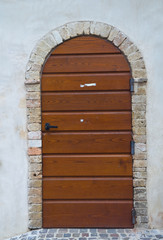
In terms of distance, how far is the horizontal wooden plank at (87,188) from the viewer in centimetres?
303

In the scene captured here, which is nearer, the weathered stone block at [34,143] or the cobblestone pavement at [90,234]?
the cobblestone pavement at [90,234]

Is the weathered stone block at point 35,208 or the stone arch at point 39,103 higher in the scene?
the stone arch at point 39,103

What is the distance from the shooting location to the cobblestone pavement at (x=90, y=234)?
2846 millimetres

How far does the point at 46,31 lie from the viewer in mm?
3062

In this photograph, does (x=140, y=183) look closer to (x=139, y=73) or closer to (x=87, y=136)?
(x=87, y=136)

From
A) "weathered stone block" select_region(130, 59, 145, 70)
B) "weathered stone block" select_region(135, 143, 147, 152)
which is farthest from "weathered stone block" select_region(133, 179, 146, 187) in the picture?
"weathered stone block" select_region(130, 59, 145, 70)

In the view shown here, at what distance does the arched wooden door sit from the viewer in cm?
303

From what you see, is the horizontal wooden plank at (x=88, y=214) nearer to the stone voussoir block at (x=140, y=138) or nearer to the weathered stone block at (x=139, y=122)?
the stone voussoir block at (x=140, y=138)

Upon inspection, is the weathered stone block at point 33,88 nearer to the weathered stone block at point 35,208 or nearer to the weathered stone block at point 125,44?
the weathered stone block at point 125,44

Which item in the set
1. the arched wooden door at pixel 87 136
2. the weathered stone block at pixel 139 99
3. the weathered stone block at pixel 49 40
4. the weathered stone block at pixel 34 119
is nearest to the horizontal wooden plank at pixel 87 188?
the arched wooden door at pixel 87 136

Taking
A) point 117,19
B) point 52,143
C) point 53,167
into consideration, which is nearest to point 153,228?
point 53,167

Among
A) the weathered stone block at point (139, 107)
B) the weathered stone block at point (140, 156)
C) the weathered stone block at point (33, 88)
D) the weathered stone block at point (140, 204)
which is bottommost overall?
the weathered stone block at point (140, 204)

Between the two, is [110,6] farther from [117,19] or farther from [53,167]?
[53,167]

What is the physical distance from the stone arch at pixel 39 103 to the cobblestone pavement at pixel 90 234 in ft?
0.36
